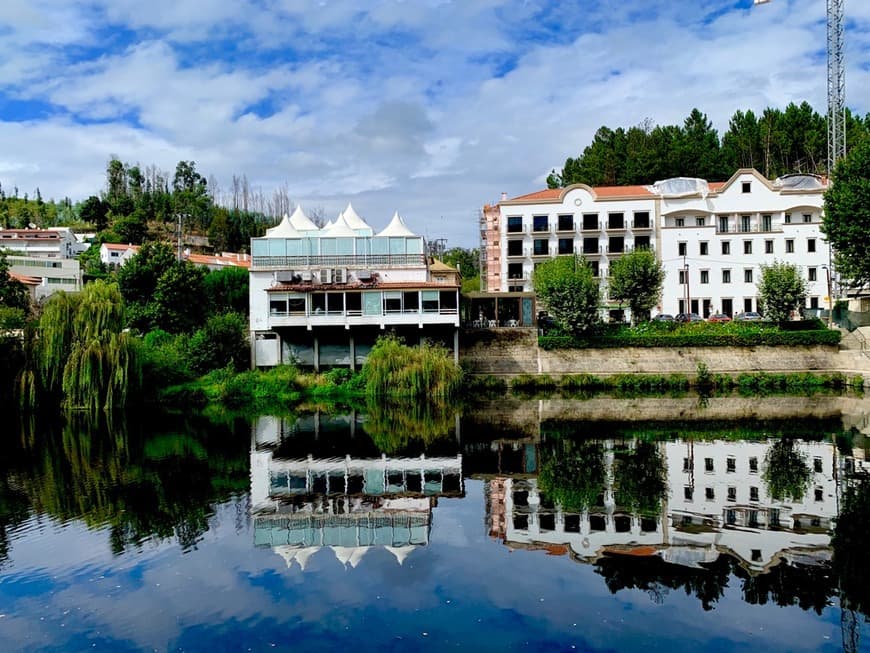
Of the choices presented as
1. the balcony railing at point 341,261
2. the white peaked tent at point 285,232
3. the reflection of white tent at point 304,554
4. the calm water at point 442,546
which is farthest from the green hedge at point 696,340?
the reflection of white tent at point 304,554

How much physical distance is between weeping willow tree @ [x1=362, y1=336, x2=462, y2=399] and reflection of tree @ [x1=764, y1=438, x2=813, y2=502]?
60.0 ft

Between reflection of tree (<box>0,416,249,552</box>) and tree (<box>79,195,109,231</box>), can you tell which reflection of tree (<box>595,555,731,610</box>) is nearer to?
reflection of tree (<box>0,416,249,552</box>)

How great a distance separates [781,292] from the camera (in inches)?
1773

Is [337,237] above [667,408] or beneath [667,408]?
above

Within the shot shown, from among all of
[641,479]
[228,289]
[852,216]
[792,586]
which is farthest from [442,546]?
[228,289]

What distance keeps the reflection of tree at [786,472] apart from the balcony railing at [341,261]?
2570 cm

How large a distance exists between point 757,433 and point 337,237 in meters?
28.1

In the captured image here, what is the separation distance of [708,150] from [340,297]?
53.4 m

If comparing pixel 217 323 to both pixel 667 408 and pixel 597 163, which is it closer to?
pixel 667 408

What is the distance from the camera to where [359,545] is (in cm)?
1549

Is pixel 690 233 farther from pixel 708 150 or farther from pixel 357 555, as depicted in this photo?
pixel 357 555

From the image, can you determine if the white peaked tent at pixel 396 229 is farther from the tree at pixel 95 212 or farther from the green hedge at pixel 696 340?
the tree at pixel 95 212

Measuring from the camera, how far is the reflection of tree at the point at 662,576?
12523 millimetres

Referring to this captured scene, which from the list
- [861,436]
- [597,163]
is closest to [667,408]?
[861,436]
